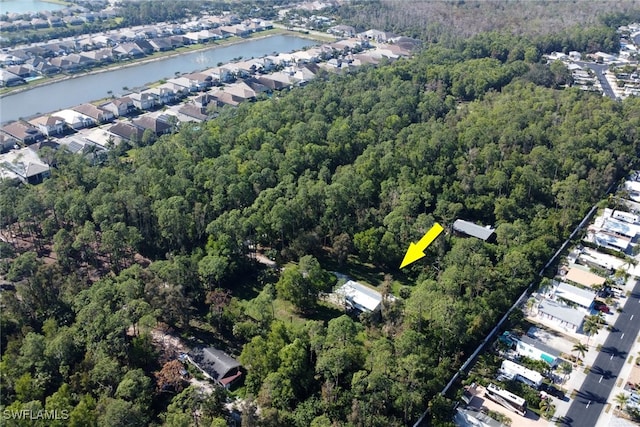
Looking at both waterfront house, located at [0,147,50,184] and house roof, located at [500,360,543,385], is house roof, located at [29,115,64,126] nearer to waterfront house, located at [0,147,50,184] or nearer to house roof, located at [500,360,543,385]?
waterfront house, located at [0,147,50,184]

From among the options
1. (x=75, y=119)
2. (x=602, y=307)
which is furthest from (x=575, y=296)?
(x=75, y=119)

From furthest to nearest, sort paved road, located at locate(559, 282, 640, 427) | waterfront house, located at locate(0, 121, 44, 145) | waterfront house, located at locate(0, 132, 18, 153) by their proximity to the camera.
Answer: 1. waterfront house, located at locate(0, 121, 44, 145)
2. waterfront house, located at locate(0, 132, 18, 153)
3. paved road, located at locate(559, 282, 640, 427)

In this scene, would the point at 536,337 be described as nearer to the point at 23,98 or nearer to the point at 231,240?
the point at 231,240

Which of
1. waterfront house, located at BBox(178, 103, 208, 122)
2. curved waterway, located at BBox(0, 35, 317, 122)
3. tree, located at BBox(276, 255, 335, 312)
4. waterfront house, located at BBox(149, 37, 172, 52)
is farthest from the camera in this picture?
waterfront house, located at BBox(149, 37, 172, 52)

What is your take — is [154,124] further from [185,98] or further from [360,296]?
[360,296]

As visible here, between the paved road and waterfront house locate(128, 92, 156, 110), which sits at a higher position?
the paved road

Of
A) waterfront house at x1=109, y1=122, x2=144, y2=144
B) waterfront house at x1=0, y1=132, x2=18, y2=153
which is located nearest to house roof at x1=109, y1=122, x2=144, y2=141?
waterfront house at x1=109, y1=122, x2=144, y2=144

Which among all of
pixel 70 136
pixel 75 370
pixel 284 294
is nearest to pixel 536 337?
pixel 284 294
